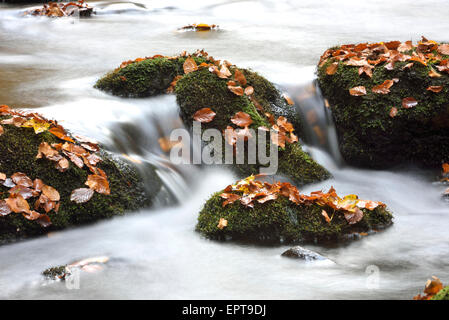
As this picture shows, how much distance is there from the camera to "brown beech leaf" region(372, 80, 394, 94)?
583 centimetres

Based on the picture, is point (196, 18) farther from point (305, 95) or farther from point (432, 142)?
point (432, 142)

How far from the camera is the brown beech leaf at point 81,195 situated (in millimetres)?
4180

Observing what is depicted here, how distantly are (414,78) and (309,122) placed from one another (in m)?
1.34

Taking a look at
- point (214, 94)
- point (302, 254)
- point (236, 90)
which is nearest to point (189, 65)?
point (214, 94)

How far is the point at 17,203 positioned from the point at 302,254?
2.27m

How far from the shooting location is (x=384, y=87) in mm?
5836

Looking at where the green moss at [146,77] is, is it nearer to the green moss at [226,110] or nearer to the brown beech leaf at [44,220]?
the green moss at [226,110]

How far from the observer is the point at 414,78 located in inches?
231

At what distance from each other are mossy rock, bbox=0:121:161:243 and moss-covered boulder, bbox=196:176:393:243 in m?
0.78

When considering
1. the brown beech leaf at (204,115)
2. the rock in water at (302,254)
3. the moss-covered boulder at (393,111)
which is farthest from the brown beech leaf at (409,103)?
the rock in water at (302,254)

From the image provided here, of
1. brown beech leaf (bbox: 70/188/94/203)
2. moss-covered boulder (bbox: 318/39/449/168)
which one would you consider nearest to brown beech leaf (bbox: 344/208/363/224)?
moss-covered boulder (bbox: 318/39/449/168)

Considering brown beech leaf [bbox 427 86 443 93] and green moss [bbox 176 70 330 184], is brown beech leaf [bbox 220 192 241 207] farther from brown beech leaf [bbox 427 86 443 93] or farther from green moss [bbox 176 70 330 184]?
brown beech leaf [bbox 427 86 443 93]

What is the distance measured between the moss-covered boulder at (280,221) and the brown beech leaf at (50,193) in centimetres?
123

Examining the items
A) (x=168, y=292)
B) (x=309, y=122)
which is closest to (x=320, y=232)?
(x=168, y=292)
